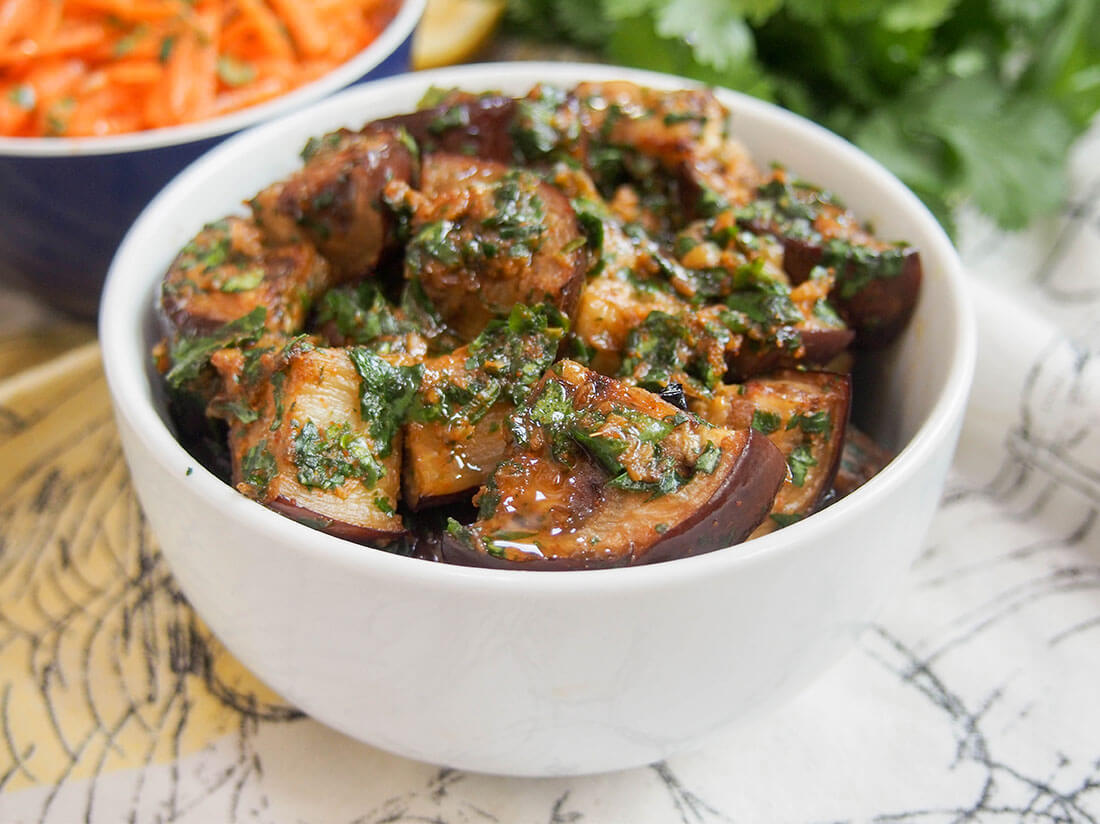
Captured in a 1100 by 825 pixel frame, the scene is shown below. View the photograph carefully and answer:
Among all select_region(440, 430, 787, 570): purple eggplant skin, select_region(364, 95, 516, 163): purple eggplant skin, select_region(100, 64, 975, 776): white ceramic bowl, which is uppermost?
select_region(364, 95, 516, 163): purple eggplant skin

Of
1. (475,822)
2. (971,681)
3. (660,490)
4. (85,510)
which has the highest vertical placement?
(660,490)

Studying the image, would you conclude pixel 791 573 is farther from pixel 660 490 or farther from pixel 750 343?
pixel 750 343

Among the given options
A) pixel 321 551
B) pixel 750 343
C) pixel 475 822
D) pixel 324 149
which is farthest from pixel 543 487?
pixel 324 149

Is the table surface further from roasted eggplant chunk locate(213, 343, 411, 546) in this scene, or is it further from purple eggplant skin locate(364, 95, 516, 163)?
purple eggplant skin locate(364, 95, 516, 163)

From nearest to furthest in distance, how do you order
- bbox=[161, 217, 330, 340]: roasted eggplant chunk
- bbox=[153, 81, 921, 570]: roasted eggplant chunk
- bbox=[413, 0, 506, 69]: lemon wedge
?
bbox=[153, 81, 921, 570]: roasted eggplant chunk
bbox=[161, 217, 330, 340]: roasted eggplant chunk
bbox=[413, 0, 506, 69]: lemon wedge

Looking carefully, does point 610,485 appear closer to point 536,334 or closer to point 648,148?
point 536,334

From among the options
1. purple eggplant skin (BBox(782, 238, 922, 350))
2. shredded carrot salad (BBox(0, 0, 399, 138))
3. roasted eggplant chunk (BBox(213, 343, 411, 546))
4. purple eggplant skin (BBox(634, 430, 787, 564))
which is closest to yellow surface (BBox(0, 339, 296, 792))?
roasted eggplant chunk (BBox(213, 343, 411, 546))

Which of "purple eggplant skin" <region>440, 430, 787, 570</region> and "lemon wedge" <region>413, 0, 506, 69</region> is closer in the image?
"purple eggplant skin" <region>440, 430, 787, 570</region>
